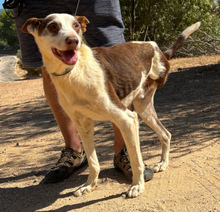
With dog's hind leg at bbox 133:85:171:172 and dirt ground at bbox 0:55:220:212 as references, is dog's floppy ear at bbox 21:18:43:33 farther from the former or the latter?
dirt ground at bbox 0:55:220:212

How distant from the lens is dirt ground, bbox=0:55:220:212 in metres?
2.61

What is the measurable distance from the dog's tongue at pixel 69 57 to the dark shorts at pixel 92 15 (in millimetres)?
861

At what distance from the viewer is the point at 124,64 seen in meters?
2.95

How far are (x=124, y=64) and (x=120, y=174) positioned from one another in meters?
1.07

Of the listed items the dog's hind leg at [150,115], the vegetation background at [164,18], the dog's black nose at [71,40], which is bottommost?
the vegetation background at [164,18]

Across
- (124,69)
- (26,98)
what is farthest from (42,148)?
(26,98)

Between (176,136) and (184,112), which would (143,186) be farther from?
(184,112)

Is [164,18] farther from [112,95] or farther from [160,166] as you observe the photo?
[112,95]

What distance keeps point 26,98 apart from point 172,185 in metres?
6.16

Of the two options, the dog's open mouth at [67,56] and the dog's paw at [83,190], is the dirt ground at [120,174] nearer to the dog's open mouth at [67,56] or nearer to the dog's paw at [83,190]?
the dog's paw at [83,190]

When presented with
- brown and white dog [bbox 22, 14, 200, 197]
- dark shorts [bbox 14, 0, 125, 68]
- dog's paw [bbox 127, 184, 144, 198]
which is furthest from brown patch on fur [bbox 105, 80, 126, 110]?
dark shorts [bbox 14, 0, 125, 68]

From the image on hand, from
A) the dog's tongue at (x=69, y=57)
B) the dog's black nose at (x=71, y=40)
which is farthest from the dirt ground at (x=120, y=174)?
the dog's black nose at (x=71, y=40)

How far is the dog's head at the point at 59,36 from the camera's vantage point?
7.76ft

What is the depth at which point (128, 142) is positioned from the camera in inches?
105
